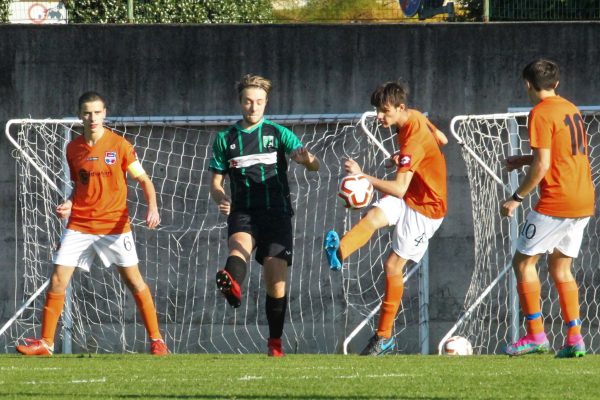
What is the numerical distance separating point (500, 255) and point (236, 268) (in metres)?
3.83

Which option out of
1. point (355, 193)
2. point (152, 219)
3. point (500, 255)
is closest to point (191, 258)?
point (152, 219)

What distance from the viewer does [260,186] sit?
7.96 m

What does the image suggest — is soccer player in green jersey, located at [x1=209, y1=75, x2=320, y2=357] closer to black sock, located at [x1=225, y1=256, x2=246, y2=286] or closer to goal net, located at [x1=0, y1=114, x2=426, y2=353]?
black sock, located at [x1=225, y1=256, x2=246, y2=286]

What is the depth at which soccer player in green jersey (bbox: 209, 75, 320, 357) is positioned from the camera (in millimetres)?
7914

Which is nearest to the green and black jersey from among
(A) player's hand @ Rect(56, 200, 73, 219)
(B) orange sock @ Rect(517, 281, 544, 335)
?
(A) player's hand @ Rect(56, 200, 73, 219)

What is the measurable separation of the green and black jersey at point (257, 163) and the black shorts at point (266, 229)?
0.05 meters

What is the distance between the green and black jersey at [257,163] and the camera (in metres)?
7.96

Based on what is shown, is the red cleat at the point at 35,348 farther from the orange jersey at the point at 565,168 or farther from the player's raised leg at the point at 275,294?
the orange jersey at the point at 565,168

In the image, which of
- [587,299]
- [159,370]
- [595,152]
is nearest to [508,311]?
[587,299]

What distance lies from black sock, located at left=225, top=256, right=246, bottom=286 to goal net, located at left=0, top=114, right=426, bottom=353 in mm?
3137

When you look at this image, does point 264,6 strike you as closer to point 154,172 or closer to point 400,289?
point 154,172

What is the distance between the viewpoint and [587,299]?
34.5 feet

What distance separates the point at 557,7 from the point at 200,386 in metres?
7.57

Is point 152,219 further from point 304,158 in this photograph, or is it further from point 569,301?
point 569,301
